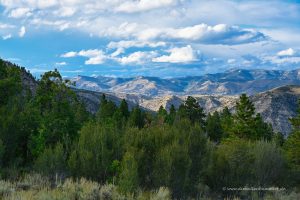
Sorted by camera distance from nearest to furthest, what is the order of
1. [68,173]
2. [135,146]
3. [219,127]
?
[135,146]
[68,173]
[219,127]

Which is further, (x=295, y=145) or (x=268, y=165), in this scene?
(x=295, y=145)

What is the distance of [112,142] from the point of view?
18.4 m

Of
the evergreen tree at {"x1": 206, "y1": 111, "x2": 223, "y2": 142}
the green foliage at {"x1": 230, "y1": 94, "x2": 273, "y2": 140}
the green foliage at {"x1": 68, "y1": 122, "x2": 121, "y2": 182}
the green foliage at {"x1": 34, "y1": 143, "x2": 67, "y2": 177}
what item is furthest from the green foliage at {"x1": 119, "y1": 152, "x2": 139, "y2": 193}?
the evergreen tree at {"x1": 206, "y1": 111, "x2": 223, "y2": 142}

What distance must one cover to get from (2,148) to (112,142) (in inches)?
188

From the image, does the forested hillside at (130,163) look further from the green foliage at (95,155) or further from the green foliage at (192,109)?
the green foliage at (192,109)

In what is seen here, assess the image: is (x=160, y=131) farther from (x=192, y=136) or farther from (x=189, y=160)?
(x=189, y=160)

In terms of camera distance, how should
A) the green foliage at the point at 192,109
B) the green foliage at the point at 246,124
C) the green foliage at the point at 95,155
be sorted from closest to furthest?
the green foliage at the point at 95,155 < the green foliage at the point at 246,124 < the green foliage at the point at 192,109

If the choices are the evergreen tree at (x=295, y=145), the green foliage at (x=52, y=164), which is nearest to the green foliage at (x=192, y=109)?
the evergreen tree at (x=295, y=145)

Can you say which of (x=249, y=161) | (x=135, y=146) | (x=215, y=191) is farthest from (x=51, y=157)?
(x=249, y=161)

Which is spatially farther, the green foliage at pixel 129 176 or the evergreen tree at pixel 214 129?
the evergreen tree at pixel 214 129

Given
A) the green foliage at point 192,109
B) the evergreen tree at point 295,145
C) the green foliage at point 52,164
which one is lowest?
the evergreen tree at point 295,145

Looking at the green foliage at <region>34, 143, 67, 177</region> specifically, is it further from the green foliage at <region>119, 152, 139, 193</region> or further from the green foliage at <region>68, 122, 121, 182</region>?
the green foliage at <region>119, 152, 139, 193</region>

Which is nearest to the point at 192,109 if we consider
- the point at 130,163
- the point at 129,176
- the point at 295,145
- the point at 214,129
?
the point at 214,129

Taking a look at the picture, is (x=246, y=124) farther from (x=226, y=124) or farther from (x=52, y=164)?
(x=52, y=164)
